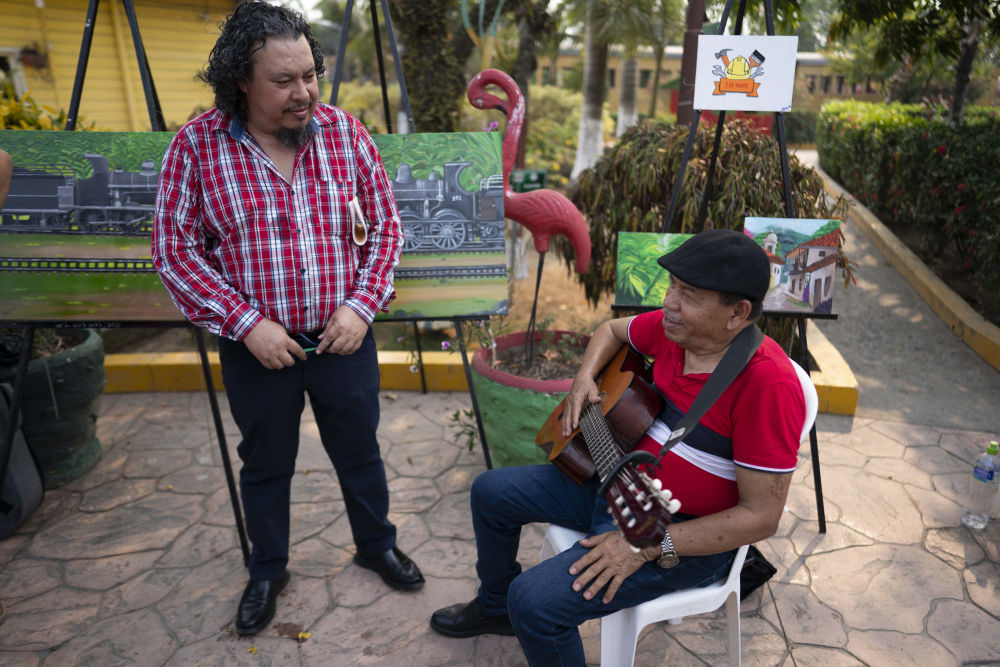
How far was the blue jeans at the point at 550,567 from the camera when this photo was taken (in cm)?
181

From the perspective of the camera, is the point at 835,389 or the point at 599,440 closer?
the point at 599,440

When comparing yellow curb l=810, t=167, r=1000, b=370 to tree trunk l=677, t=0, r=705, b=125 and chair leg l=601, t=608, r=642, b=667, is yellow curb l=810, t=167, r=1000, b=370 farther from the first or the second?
chair leg l=601, t=608, r=642, b=667

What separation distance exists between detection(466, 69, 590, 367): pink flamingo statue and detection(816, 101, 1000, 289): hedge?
12.4 ft

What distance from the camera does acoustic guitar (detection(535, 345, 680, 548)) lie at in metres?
1.56

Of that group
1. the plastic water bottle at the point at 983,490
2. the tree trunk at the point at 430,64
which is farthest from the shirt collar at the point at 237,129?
the tree trunk at the point at 430,64

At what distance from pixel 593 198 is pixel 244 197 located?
9.53 feet

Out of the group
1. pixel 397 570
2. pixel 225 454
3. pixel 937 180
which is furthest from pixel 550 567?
pixel 937 180

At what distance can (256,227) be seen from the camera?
218 cm

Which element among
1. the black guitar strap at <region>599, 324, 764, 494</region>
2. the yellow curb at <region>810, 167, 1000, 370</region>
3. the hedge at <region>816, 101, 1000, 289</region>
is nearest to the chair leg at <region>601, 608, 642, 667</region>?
the black guitar strap at <region>599, 324, 764, 494</region>

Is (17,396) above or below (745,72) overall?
below

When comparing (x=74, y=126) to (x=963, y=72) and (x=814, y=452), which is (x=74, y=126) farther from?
(x=963, y=72)

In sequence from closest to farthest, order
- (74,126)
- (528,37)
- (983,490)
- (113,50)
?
(74,126), (983,490), (528,37), (113,50)

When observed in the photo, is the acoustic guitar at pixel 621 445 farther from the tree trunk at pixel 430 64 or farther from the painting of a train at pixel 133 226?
the tree trunk at pixel 430 64

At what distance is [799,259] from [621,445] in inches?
54.3
